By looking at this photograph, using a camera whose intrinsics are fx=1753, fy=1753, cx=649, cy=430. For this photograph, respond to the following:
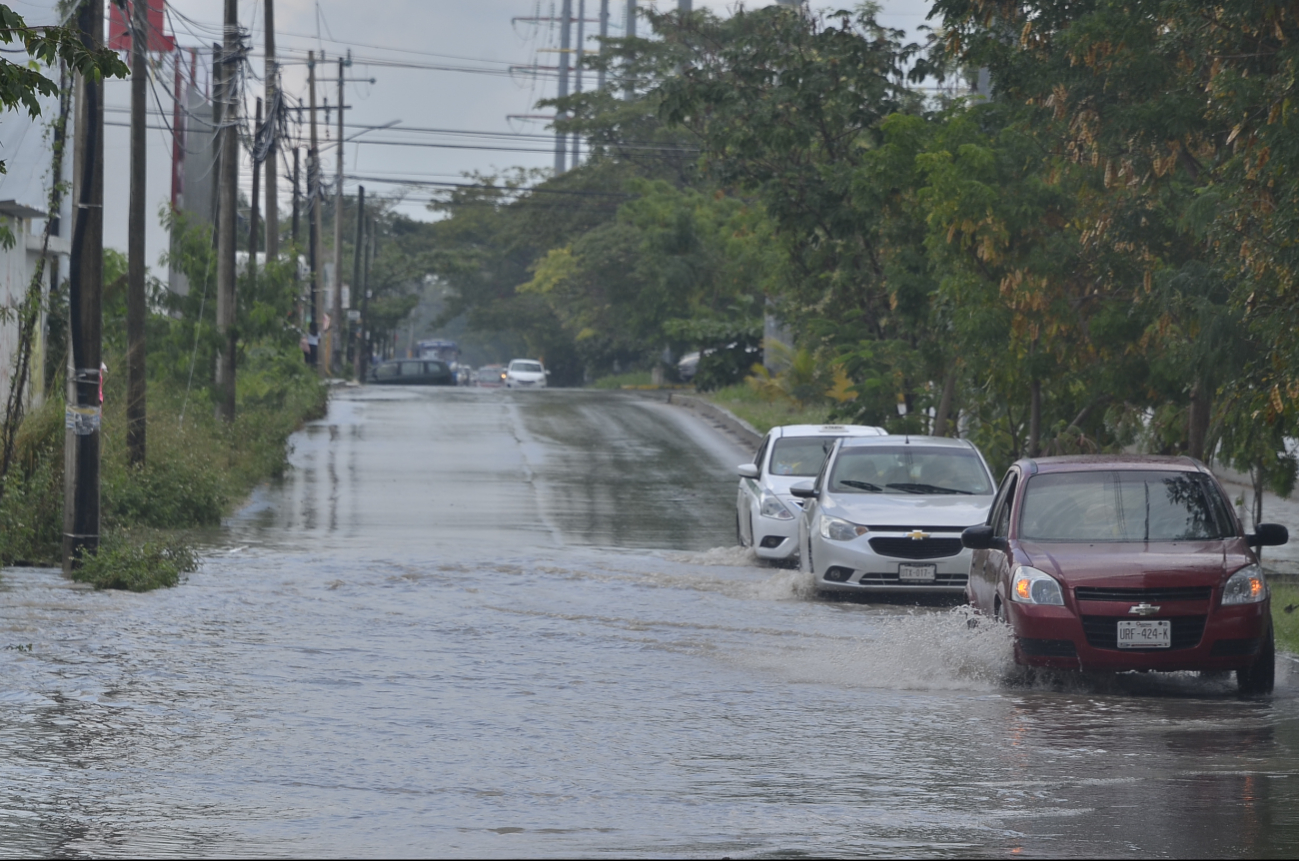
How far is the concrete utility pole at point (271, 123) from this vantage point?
38375 millimetres

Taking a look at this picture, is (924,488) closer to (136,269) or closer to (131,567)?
(131,567)

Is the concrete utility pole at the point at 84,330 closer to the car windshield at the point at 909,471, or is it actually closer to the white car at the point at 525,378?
the car windshield at the point at 909,471

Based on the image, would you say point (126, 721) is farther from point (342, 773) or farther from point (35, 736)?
Answer: point (342, 773)

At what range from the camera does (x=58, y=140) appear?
18.0 m

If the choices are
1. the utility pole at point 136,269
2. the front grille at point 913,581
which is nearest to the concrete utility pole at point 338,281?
the utility pole at point 136,269

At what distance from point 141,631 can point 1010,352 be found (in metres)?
9.76

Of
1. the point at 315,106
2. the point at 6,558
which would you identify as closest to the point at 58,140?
the point at 6,558

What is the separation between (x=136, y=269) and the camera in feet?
74.4

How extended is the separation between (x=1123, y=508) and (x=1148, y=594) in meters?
1.18

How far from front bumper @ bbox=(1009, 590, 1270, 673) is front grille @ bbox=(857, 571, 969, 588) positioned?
5.26 metres

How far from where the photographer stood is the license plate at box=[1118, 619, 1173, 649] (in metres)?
10.8

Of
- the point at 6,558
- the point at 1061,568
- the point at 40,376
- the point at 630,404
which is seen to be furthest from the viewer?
the point at 630,404

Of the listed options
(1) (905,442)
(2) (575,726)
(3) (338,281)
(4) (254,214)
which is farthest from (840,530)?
(3) (338,281)

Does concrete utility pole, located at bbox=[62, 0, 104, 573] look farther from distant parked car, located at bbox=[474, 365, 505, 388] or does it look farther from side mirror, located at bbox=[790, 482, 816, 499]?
distant parked car, located at bbox=[474, 365, 505, 388]
